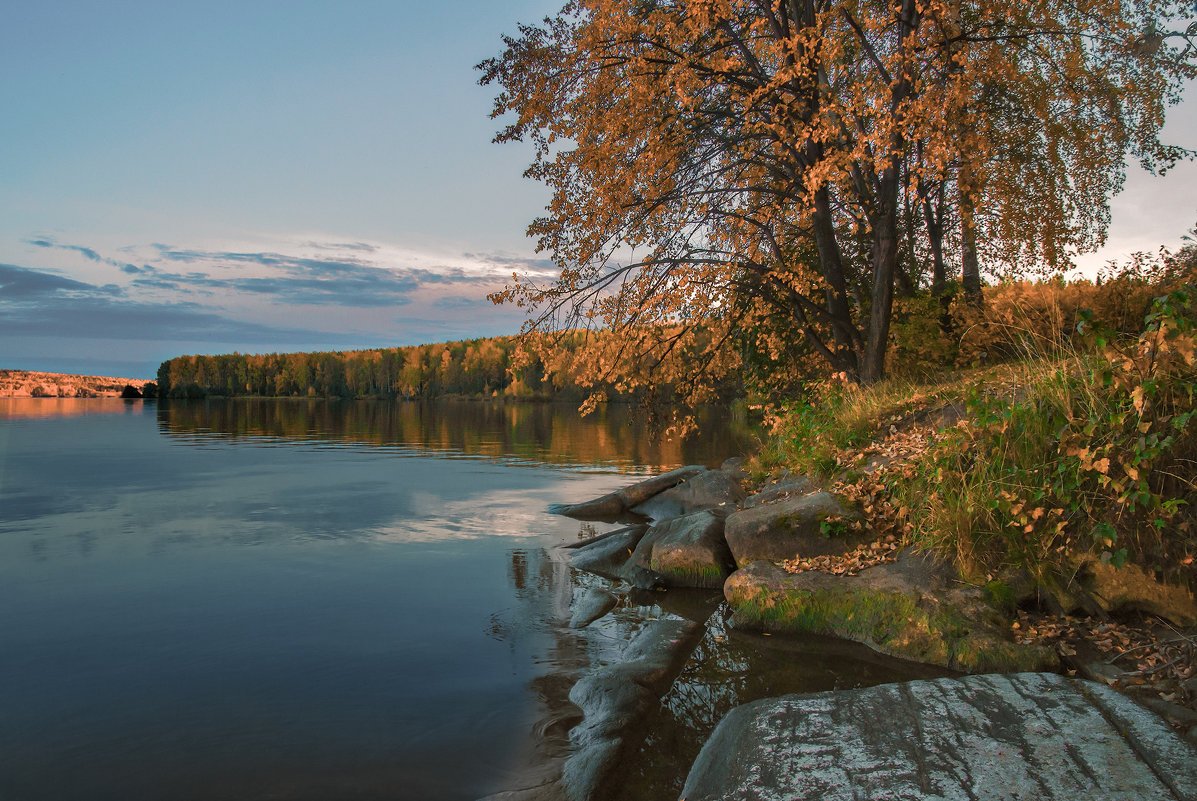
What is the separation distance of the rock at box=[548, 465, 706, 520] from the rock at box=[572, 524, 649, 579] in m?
3.06

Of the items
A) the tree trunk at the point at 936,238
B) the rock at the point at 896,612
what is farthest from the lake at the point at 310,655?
the tree trunk at the point at 936,238

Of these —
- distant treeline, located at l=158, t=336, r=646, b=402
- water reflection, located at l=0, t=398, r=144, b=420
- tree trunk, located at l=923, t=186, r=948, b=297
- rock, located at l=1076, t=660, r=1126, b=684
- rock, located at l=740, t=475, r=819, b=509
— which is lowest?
rock, located at l=1076, t=660, r=1126, b=684

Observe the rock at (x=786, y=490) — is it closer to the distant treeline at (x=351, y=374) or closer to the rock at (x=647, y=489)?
the rock at (x=647, y=489)

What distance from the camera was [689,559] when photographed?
894 centimetres

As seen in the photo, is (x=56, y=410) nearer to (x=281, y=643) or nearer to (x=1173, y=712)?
(x=281, y=643)

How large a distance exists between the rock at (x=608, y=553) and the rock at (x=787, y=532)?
212cm

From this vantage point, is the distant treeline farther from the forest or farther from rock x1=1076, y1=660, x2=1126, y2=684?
rock x1=1076, y1=660, x2=1126, y2=684

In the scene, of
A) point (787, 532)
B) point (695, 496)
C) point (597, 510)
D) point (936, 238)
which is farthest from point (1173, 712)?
point (936, 238)

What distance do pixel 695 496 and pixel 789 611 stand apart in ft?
23.4

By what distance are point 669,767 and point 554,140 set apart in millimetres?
9371

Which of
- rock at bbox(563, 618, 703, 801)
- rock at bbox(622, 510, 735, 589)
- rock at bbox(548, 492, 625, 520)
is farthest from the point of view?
rock at bbox(548, 492, 625, 520)

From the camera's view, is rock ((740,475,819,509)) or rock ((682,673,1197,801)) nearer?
rock ((682,673,1197,801))

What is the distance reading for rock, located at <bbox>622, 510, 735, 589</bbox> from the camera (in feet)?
29.0

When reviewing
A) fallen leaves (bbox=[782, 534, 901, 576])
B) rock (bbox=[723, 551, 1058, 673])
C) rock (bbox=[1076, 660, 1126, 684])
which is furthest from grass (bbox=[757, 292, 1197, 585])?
rock (bbox=[1076, 660, 1126, 684])
